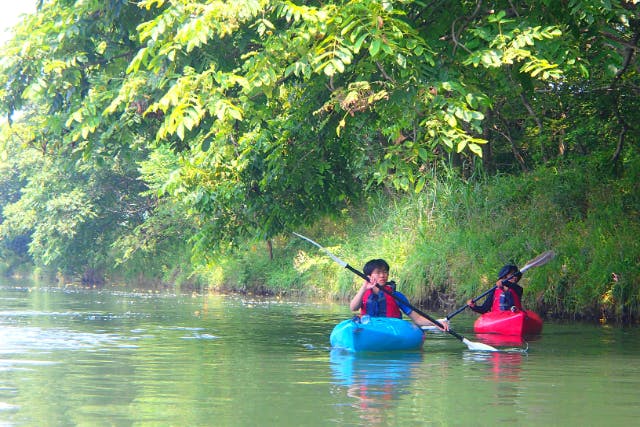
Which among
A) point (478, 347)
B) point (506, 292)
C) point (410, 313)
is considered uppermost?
point (506, 292)

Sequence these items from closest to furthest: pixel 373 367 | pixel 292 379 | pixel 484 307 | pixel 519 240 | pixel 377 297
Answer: pixel 292 379, pixel 373 367, pixel 377 297, pixel 484 307, pixel 519 240

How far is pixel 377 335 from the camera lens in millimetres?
11188

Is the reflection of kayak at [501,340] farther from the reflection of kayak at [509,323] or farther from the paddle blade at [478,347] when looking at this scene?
the paddle blade at [478,347]

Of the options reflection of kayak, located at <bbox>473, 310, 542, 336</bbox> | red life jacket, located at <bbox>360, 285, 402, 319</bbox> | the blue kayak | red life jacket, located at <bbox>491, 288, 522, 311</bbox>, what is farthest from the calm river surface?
red life jacket, located at <bbox>360, 285, 402, 319</bbox>

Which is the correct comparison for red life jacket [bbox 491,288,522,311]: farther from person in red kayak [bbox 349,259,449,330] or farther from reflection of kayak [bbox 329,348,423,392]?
reflection of kayak [bbox 329,348,423,392]

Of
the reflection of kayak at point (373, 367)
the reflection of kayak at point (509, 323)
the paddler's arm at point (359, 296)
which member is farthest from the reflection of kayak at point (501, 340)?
the paddler's arm at point (359, 296)

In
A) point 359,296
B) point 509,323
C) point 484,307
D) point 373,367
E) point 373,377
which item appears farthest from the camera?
point 484,307

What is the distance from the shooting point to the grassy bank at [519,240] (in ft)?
50.7

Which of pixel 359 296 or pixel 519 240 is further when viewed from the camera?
pixel 519 240

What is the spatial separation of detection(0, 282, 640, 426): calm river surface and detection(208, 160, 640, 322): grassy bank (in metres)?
1.10

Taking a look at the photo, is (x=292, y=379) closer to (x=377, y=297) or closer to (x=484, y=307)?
(x=377, y=297)

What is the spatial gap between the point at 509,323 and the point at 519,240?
4326mm

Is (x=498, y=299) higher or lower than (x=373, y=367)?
higher

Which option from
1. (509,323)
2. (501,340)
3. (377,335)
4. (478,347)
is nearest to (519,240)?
(509,323)
